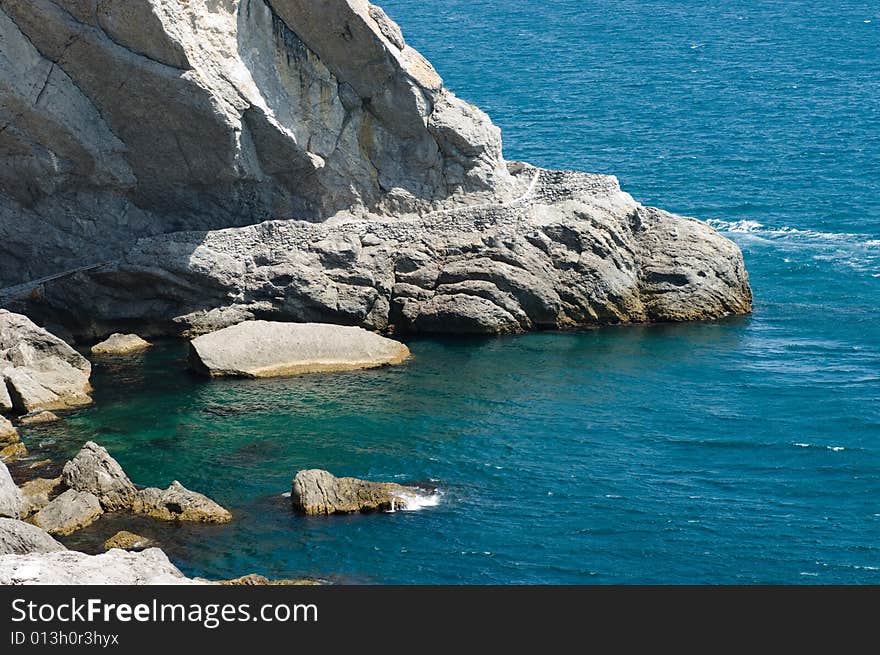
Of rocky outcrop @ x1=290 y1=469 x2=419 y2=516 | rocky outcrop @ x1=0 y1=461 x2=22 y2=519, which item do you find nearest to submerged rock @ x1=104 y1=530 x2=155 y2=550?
rocky outcrop @ x1=0 y1=461 x2=22 y2=519

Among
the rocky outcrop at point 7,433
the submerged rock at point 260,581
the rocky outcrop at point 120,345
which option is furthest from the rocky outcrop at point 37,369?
the submerged rock at point 260,581

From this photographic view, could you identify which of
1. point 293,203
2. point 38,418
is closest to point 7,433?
point 38,418

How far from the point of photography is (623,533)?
153 ft

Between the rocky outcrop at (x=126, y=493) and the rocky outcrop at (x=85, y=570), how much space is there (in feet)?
32.4

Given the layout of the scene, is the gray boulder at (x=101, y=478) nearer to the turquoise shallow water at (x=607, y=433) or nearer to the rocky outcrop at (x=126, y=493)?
the rocky outcrop at (x=126, y=493)

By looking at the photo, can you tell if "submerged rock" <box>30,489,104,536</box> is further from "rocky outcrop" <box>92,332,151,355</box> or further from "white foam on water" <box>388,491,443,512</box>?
"rocky outcrop" <box>92,332,151,355</box>

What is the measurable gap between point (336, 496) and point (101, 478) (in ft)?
27.6

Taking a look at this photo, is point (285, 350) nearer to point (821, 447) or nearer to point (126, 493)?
point (126, 493)

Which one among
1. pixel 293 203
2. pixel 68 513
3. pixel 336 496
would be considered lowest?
pixel 68 513

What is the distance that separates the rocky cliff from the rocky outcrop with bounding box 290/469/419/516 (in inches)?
879

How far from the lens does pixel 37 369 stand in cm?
6197

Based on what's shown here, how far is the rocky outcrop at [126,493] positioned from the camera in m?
47.9

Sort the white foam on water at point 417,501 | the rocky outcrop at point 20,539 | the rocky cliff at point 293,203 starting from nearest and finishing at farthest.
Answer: the rocky outcrop at point 20,539 → the white foam on water at point 417,501 → the rocky cliff at point 293,203
